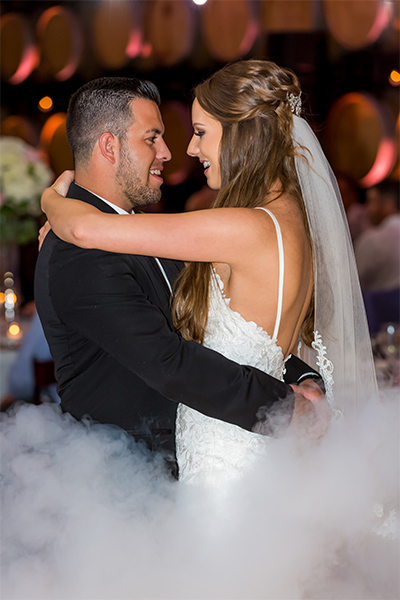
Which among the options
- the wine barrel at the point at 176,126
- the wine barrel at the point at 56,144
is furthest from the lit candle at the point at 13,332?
the wine barrel at the point at 56,144

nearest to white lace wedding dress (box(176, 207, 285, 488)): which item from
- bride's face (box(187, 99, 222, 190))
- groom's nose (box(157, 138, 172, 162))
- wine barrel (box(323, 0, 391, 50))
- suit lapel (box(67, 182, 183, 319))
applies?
suit lapel (box(67, 182, 183, 319))

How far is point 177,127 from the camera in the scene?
4.95 m

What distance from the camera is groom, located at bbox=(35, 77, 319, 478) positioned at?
131 centimetres

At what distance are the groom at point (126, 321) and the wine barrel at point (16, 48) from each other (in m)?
4.00

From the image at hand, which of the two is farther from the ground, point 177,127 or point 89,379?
point 89,379

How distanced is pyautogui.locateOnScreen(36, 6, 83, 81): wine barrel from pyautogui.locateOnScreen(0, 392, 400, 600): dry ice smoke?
4.24 m

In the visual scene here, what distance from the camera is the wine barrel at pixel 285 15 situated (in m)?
4.45

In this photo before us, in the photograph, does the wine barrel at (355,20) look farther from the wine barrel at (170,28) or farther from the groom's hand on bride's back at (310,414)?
the groom's hand on bride's back at (310,414)

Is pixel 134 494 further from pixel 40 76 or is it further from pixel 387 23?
pixel 40 76

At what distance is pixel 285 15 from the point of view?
450 centimetres

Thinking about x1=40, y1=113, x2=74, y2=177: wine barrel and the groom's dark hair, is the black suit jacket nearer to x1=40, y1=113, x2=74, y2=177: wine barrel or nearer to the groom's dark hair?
the groom's dark hair

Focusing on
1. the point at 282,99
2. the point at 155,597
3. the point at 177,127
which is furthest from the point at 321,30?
the point at 155,597

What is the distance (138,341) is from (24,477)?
1.41 ft

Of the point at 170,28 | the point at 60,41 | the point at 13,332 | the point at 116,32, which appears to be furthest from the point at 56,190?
the point at 60,41
